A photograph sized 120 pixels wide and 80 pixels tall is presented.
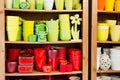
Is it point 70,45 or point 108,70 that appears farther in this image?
point 70,45

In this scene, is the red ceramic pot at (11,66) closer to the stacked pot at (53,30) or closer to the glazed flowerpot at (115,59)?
the stacked pot at (53,30)

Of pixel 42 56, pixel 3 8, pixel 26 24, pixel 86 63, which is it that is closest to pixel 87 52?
pixel 86 63

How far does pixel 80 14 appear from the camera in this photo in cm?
250

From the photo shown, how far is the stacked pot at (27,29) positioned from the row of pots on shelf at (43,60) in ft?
0.58

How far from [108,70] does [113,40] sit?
35 centimetres

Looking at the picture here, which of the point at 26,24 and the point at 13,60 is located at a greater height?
the point at 26,24

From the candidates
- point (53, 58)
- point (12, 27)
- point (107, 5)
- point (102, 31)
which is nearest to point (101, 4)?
point (107, 5)

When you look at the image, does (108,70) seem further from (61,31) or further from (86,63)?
(61,31)

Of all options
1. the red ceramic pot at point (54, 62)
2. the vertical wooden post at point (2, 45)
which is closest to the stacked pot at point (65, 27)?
the red ceramic pot at point (54, 62)

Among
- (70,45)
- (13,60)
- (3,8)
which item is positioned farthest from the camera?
(70,45)

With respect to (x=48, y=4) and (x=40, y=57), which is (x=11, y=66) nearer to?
(x=40, y=57)

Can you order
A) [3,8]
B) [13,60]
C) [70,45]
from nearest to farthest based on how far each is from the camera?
1. [3,8]
2. [13,60]
3. [70,45]

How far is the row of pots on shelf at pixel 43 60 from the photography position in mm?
2305

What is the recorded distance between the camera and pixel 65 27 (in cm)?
238
